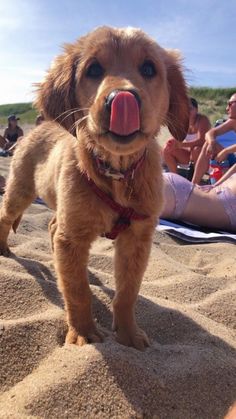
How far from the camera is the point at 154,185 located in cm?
264

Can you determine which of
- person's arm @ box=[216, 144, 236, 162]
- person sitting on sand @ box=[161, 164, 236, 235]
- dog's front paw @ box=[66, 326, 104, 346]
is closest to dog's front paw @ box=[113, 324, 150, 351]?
dog's front paw @ box=[66, 326, 104, 346]

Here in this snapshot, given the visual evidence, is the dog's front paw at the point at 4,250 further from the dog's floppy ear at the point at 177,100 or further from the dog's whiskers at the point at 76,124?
the dog's floppy ear at the point at 177,100

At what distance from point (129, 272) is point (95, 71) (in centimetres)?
113

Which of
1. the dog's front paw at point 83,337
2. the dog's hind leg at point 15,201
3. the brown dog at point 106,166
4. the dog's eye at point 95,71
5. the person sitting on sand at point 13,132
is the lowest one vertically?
the person sitting on sand at point 13,132

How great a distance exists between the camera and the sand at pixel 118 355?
1.86 m

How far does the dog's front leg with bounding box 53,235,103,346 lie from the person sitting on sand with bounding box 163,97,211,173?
5.84 m

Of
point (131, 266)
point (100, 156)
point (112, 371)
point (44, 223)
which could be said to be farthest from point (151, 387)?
point (44, 223)

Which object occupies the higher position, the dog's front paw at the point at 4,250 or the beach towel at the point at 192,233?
the dog's front paw at the point at 4,250

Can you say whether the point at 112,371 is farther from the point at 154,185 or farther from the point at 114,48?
the point at 114,48

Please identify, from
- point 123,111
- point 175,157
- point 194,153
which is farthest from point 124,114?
point 175,157

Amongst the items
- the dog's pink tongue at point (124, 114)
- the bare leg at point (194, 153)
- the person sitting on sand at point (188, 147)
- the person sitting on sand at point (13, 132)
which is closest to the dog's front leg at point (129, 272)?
the dog's pink tongue at point (124, 114)

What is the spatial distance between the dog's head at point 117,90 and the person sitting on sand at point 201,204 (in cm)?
256

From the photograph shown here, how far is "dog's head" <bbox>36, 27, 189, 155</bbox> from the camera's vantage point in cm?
213

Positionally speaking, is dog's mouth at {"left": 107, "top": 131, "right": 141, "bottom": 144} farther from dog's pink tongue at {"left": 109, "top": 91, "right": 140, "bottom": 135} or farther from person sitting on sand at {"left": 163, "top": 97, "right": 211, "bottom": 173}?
person sitting on sand at {"left": 163, "top": 97, "right": 211, "bottom": 173}
